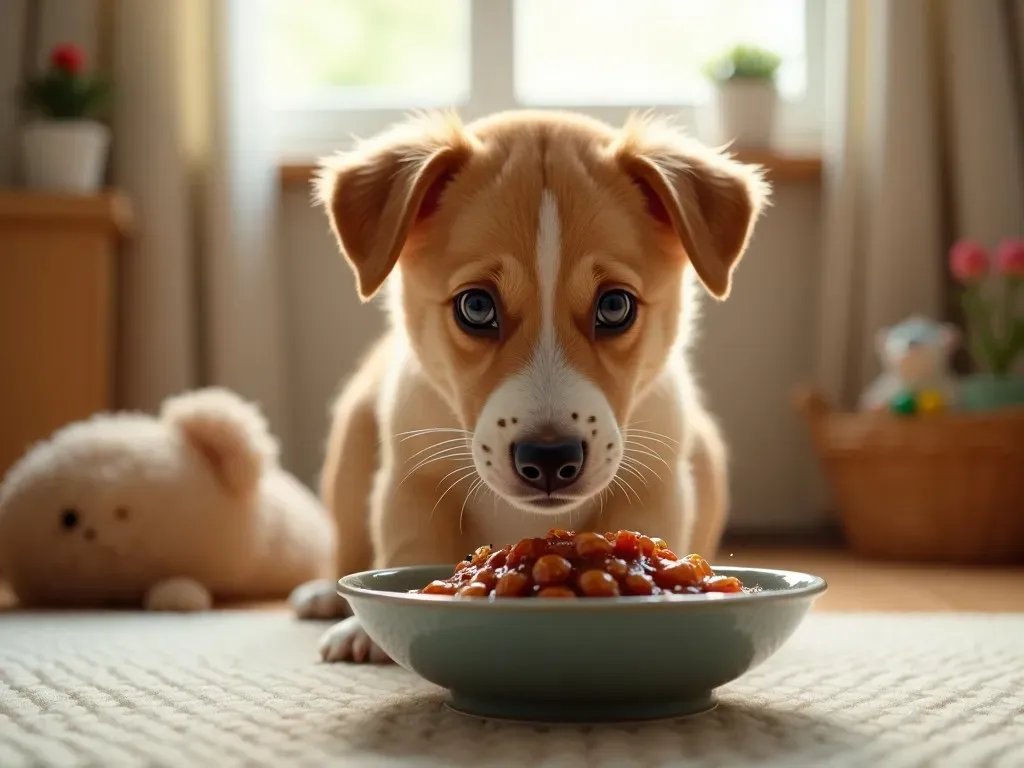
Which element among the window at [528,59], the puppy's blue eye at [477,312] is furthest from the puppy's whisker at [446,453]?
the window at [528,59]

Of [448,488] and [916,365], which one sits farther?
[916,365]

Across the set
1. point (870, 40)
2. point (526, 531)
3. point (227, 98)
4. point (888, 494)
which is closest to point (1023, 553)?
point (888, 494)

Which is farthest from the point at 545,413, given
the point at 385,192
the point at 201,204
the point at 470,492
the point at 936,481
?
the point at 201,204

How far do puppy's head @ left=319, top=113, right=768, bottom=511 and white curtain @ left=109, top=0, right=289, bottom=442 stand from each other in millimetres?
1698

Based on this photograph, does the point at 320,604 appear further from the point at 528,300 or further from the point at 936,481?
the point at 936,481

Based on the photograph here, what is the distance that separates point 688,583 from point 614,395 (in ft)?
1.21

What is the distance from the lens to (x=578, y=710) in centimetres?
104

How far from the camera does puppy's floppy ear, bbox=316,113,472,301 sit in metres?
1.44

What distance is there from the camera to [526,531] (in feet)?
5.10

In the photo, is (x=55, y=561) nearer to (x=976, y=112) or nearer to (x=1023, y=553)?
(x=1023, y=553)

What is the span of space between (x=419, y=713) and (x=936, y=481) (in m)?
2.13

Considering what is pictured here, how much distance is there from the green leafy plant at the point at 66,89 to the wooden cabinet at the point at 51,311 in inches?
9.0

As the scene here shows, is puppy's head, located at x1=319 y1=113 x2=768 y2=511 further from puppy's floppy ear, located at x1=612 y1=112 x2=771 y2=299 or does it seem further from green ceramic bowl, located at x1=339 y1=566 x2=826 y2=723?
green ceramic bowl, located at x1=339 y1=566 x2=826 y2=723

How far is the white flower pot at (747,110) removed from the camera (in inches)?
131
